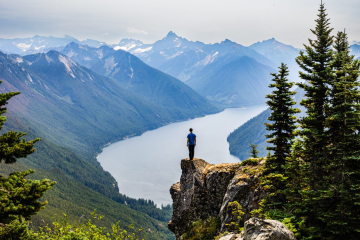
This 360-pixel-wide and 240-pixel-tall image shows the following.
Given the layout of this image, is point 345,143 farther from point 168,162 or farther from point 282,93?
point 168,162

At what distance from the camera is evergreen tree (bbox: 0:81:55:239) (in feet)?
36.0

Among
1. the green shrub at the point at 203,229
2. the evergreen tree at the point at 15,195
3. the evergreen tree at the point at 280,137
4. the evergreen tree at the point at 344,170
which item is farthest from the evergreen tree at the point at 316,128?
the evergreen tree at the point at 15,195

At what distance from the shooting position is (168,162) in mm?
191875

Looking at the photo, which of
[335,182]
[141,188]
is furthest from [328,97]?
[141,188]

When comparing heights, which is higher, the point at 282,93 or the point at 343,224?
the point at 282,93

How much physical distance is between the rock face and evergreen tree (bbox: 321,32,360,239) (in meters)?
6.36

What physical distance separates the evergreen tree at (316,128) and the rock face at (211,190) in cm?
466

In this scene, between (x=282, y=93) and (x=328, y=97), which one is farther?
(x=282, y=93)

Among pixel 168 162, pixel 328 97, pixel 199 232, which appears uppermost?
pixel 168 162

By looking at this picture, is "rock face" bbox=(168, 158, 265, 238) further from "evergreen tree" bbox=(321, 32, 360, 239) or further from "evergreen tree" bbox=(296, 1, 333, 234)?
"evergreen tree" bbox=(321, 32, 360, 239)

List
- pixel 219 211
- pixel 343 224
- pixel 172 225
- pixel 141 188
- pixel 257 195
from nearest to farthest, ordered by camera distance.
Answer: pixel 343 224
pixel 257 195
pixel 219 211
pixel 172 225
pixel 141 188

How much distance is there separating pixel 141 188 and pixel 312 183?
15837 centimetres

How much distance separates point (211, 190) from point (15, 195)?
57.0 feet

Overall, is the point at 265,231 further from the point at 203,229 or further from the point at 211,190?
the point at 211,190
